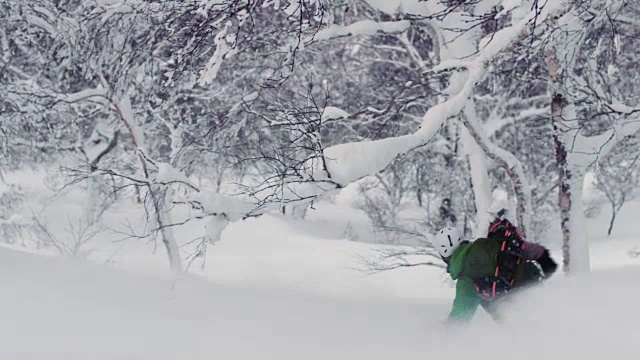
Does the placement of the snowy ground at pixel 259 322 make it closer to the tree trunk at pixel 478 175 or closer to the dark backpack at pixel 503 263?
the dark backpack at pixel 503 263

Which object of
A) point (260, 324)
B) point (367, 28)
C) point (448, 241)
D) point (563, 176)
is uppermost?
point (367, 28)

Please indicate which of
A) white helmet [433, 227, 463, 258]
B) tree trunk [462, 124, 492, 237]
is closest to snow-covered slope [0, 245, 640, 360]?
white helmet [433, 227, 463, 258]

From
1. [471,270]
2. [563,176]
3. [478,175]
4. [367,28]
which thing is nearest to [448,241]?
[471,270]

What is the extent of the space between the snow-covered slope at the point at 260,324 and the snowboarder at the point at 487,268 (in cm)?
17

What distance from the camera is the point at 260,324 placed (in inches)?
193

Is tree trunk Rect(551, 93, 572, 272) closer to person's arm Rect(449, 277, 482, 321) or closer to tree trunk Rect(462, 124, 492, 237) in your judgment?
tree trunk Rect(462, 124, 492, 237)

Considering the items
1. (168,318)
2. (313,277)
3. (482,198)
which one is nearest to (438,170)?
(313,277)

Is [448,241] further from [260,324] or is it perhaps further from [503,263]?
[260,324]

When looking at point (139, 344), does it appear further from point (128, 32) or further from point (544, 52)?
point (544, 52)

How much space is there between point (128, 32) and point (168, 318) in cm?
363

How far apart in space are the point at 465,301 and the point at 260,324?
1.66 m

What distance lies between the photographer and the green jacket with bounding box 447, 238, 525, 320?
5.14 m

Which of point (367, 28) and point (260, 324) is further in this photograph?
point (367, 28)

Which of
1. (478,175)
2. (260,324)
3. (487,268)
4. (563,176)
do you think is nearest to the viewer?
(260,324)
